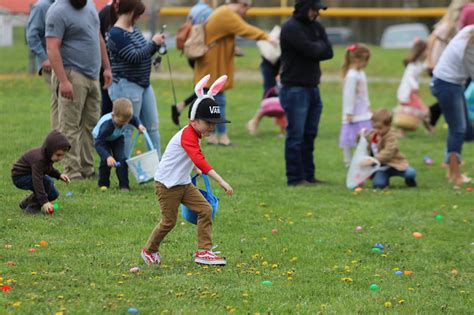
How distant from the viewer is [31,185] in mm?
8469

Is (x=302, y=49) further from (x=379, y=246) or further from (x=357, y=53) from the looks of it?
(x=379, y=246)

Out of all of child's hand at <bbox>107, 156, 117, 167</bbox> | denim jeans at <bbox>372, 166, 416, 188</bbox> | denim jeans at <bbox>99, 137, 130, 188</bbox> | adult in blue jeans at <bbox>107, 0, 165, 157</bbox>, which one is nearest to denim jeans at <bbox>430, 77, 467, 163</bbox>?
denim jeans at <bbox>372, 166, 416, 188</bbox>

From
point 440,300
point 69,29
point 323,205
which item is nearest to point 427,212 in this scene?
point 323,205

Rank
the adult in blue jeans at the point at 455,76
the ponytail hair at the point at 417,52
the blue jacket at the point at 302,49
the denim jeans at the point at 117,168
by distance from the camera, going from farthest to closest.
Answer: the ponytail hair at the point at 417,52 < the adult in blue jeans at the point at 455,76 < the blue jacket at the point at 302,49 < the denim jeans at the point at 117,168

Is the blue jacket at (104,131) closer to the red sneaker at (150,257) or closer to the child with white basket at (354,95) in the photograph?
the red sneaker at (150,257)

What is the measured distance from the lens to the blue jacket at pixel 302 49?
10.4 metres

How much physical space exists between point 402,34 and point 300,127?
21.4 meters

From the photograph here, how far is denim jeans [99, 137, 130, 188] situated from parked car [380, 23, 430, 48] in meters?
21.7

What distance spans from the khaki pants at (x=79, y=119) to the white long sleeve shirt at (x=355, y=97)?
3.45 metres

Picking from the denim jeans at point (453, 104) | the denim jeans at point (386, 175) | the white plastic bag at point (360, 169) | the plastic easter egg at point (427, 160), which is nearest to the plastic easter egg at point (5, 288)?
the white plastic bag at point (360, 169)

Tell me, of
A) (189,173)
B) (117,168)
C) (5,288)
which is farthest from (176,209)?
(117,168)

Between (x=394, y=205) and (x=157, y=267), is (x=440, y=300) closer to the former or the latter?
(x=157, y=267)

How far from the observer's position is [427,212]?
10.0 metres

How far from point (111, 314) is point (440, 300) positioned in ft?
7.73
